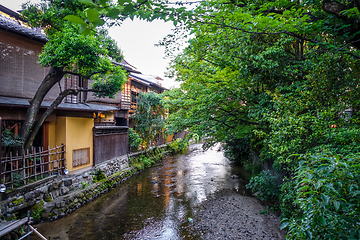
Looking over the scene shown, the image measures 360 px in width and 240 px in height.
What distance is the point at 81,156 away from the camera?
1270cm

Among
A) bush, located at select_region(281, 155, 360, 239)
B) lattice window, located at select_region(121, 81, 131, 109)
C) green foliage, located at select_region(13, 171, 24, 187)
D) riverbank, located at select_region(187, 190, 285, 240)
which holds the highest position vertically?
lattice window, located at select_region(121, 81, 131, 109)

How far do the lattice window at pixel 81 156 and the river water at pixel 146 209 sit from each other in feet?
8.56

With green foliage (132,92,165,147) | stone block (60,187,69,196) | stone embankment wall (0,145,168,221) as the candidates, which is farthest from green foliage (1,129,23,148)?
green foliage (132,92,165,147)

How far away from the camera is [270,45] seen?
696cm

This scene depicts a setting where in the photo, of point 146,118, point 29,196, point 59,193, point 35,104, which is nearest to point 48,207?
point 29,196

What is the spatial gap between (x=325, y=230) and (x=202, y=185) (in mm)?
11843

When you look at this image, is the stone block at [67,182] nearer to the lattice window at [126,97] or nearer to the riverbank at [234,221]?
the riverbank at [234,221]

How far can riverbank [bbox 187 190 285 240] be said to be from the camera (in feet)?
24.0

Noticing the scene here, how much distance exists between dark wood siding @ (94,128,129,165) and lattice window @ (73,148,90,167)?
1.84 ft

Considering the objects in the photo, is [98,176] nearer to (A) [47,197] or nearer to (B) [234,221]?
(A) [47,197]

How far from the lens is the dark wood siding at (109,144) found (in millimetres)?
13947

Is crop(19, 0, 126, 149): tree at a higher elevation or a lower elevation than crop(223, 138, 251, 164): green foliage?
higher

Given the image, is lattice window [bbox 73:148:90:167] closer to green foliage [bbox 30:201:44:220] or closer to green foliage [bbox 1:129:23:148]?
green foliage [bbox 30:201:44:220]

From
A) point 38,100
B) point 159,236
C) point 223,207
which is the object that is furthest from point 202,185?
point 38,100
